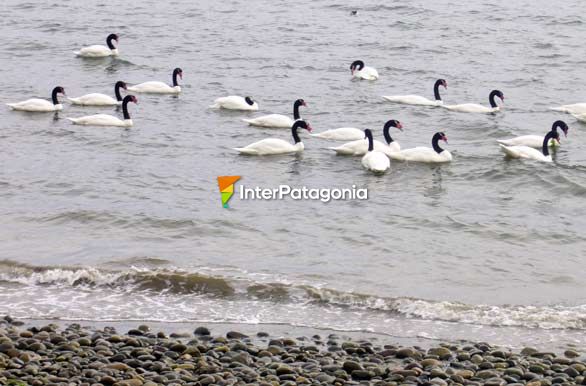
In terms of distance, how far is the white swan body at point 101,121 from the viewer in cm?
2091

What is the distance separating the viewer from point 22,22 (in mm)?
31000

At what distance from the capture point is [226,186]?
17094 millimetres

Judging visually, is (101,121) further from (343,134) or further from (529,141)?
(529,141)

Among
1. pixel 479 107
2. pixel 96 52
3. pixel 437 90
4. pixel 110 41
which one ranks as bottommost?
pixel 479 107

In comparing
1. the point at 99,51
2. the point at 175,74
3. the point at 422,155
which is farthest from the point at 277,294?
the point at 99,51

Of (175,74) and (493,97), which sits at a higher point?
(175,74)

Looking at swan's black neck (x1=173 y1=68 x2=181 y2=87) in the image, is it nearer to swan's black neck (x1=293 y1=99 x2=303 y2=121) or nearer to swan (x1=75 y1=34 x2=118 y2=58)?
swan's black neck (x1=293 y1=99 x2=303 y2=121)

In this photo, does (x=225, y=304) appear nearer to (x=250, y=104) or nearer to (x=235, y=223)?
(x=235, y=223)

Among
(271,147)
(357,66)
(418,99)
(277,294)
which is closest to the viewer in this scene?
(277,294)

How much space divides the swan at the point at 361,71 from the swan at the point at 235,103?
10.5ft

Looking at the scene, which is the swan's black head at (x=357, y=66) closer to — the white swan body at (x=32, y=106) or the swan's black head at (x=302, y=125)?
the swan's black head at (x=302, y=125)

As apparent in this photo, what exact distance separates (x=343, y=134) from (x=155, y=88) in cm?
530

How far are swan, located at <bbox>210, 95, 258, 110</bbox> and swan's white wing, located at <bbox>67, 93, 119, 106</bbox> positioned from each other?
80.4 inches

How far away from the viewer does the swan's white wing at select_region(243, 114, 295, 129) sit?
21.0m
